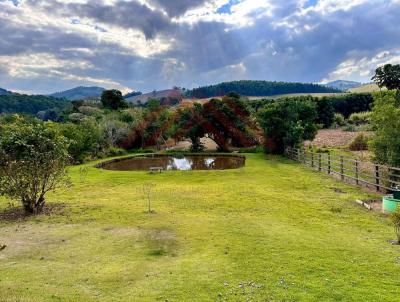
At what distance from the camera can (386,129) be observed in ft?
48.6

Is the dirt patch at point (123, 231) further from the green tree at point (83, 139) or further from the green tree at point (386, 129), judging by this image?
the green tree at point (83, 139)

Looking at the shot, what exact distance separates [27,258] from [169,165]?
68.9ft

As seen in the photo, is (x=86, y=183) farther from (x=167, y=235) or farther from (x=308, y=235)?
(x=308, y=235)

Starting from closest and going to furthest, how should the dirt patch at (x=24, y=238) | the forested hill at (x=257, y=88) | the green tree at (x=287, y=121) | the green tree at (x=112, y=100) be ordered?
the dirt patch at (x=24, y=238), the green tree at (x=287, y=121), the green tree at (x=112, y=100), the forested hill at (x=257, y=88)

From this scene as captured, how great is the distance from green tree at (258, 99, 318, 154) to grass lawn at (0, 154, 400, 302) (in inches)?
557

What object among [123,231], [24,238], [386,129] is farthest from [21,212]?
[386,129]

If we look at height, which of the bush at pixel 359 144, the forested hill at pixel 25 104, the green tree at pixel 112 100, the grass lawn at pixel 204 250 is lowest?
the grass lawn at pixel 204 250

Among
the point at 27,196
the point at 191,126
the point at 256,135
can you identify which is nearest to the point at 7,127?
the point at 27,196

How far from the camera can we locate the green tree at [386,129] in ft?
47.8

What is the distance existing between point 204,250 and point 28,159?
712cm

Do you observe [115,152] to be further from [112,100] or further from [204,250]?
[204,250]

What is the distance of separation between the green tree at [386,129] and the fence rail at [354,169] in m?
0.61

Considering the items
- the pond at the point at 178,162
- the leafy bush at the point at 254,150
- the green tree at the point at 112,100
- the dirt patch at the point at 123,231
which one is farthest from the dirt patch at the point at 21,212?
the green tree at the point at 112,100

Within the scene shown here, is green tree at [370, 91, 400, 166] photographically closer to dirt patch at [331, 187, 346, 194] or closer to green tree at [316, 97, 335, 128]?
dirt patch at [331, 187, 346, 194]
